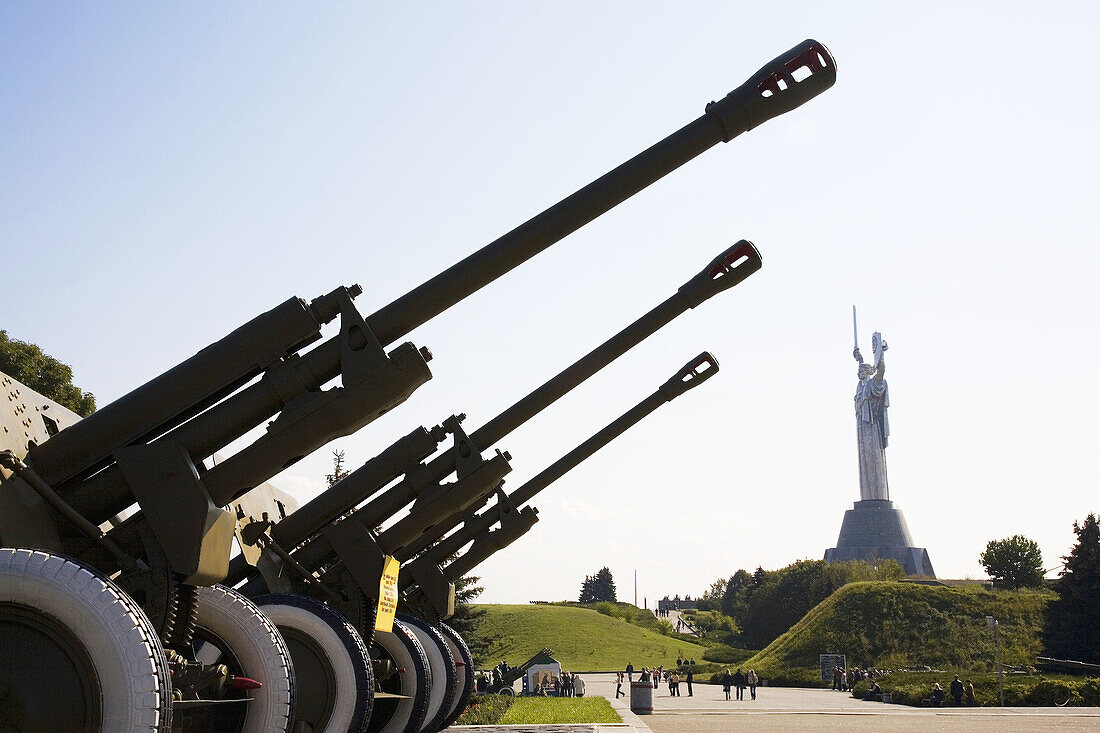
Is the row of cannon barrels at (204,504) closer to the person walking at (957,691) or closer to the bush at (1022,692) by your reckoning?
the person walking at (957,691)

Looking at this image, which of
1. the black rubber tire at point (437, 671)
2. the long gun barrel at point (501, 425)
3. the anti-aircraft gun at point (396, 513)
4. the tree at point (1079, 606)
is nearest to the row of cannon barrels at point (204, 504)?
the anti-aircraft gun at point (396, 513)

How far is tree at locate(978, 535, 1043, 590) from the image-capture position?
224 ft

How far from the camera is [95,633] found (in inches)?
154

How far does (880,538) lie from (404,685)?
223 ft

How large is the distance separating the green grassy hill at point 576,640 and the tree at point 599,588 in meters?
39.6

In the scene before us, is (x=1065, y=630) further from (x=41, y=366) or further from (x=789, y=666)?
(x=41, y=366)

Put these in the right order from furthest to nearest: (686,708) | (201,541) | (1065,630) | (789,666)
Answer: (789,666), (1065,630), (686,708), (201,541)

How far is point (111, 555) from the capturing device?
5.19m

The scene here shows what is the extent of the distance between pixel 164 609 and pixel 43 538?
2.13 feet

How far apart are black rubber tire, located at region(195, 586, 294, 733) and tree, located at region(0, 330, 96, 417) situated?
22.7 m

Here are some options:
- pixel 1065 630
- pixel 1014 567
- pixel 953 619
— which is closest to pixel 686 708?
pixel 1065 630

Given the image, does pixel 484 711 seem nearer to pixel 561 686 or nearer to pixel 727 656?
pixel 561 686

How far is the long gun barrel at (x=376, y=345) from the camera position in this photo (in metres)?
5.21

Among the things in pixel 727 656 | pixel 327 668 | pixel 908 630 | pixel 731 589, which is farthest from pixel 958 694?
pixel 731 589
